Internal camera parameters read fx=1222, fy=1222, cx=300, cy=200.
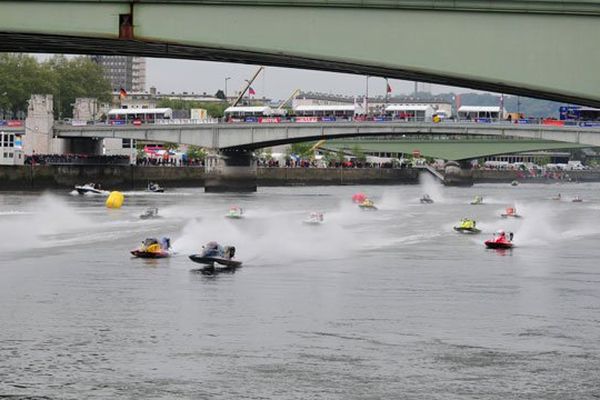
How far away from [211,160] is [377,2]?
4337 inches

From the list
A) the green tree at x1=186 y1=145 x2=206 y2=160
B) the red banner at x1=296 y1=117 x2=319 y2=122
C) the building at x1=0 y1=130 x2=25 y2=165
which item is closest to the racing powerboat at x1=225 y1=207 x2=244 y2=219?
the red banner at x1=296 y1=117 x2=319 y2=122

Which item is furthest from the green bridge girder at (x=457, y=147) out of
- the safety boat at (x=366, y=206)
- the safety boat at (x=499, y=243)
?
the safety boat at (x=499, y=243)

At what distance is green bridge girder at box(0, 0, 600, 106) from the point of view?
806 inches

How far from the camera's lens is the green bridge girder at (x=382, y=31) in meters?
20.5

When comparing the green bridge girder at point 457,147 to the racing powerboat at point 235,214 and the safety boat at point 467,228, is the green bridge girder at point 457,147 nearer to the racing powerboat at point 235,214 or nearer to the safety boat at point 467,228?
the racing powerboat at point 235,214

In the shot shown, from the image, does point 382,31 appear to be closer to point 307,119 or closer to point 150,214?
point 150,214

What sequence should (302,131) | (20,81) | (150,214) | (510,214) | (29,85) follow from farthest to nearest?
(29,85), (20,81), (302,131), (510,214), (150,214)

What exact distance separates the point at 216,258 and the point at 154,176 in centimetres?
9078

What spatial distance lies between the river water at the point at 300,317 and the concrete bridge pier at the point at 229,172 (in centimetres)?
5517

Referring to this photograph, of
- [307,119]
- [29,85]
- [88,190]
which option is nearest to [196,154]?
[29,85]

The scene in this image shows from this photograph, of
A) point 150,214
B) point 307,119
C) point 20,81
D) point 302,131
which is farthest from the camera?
point 20,81

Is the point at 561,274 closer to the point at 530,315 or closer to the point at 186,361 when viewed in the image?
the point at 530,315

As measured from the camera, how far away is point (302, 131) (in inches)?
4894

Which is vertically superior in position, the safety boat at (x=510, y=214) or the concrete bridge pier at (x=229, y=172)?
the concrete bridge pier at (x=229, y=172)
